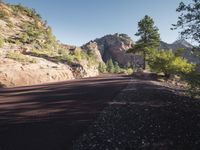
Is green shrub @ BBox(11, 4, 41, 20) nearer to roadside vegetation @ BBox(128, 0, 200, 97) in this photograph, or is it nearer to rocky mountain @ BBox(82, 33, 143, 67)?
roadside vegetation @ BBox(128, 0, 200, 97)

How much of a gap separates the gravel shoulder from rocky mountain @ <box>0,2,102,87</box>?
554 inches

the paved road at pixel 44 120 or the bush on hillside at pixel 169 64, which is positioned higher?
the bush on hillside at pixel 169 64

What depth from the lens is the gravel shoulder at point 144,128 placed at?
769 centimetres

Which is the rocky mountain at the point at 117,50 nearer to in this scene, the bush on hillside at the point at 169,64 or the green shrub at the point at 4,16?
the green shrub at the point at 4,16

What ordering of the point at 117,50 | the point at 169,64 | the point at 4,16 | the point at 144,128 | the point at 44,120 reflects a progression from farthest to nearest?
the point at 117,50 → the point at 4,16 → the point at 169,64 → the point at 44,120 → the point at 144,128

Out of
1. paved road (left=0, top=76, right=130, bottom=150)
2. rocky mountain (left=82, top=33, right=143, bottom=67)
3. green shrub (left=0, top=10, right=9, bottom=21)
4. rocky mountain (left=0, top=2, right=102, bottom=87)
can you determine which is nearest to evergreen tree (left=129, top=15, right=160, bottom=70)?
rocky mountain (left=0, top=2, right=102, bottom=87)

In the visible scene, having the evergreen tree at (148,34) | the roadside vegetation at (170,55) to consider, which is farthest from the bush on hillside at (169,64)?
the evergreen tree at (148,34)

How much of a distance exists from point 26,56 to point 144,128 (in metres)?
23.9

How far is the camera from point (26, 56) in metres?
30.2

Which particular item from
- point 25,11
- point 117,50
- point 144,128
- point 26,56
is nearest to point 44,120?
point 144,128

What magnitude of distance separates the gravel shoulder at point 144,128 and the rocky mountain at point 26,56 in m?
14.1

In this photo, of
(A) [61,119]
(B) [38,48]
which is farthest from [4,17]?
(A) [61,119]

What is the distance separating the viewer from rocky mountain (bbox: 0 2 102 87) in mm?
24250

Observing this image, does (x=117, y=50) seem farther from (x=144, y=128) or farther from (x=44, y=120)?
(x=144, y=128)
